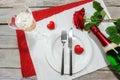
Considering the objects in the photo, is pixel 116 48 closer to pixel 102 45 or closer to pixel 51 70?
pixel 102 45

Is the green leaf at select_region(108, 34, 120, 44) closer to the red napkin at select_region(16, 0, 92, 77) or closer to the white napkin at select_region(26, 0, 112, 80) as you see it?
the white napkin at select_region(26, 0, 112, 80)

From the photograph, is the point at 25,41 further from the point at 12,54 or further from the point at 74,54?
the point at 74,54

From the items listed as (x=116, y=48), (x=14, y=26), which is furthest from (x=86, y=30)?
(x=14, y=26)

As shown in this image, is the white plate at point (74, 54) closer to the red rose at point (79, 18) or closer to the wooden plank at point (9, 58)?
the red rose at point (79, 18)

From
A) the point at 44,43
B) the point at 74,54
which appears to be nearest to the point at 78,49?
the point at 74,54

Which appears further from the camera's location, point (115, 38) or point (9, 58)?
point (9, 58)

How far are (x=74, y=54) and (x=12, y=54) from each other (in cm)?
23

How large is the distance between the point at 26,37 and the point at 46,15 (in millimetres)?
107

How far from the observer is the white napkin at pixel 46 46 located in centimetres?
111

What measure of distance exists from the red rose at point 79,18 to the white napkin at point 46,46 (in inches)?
1.0

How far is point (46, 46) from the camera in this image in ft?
3.73

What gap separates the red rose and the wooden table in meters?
0.11

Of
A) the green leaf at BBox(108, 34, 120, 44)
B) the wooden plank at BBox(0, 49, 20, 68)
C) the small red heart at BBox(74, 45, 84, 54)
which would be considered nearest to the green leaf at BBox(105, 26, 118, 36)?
the green leaf at BBox(108, 34, 120, 44)

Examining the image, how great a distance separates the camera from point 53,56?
112 cm
